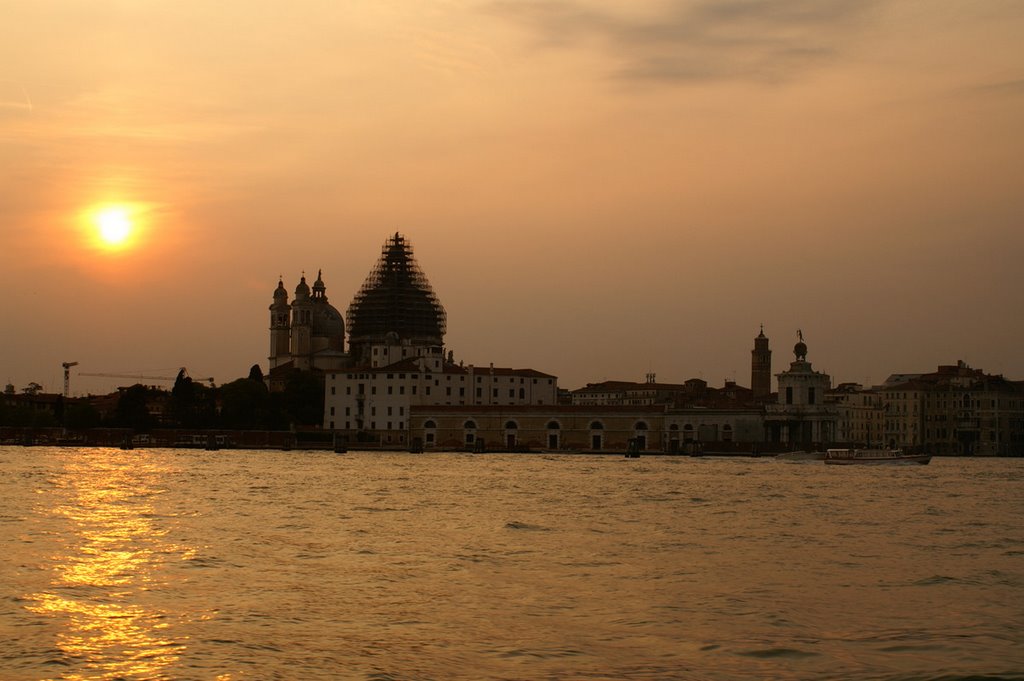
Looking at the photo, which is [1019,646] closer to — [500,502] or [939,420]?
[500,502]

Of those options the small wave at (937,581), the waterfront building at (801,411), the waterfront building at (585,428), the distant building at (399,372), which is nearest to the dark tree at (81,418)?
the distant building at (399,372)

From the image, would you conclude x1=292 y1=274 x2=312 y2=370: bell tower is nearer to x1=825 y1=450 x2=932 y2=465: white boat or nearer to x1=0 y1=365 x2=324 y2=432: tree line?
x1=0 y1=365 x2=324 y2=432: tree line

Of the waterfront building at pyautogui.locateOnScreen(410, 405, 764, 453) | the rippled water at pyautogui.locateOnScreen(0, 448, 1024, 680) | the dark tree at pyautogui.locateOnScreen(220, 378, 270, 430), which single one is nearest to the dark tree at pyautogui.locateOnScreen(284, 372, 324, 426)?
the dark tree at pyautogui.locateOnScreen(220, 378, 270, 430)

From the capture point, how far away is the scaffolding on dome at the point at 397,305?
113m

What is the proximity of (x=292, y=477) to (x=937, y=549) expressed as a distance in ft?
99.2

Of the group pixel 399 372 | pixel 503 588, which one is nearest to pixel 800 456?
Answer: pixel 399 372

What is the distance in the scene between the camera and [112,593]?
712 inches

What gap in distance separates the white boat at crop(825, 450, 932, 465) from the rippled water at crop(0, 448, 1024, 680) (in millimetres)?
39216

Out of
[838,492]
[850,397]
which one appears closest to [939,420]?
[850,397]

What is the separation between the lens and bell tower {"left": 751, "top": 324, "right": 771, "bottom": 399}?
14625cm

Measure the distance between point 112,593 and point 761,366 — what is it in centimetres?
13242

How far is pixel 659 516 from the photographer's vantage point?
106 ft

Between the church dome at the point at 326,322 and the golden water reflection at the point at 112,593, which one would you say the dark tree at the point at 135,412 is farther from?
the golden water reflection at the point at 112,593

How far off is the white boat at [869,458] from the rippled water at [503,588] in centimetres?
3922
